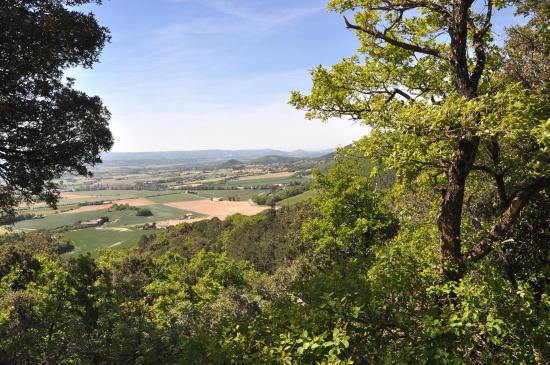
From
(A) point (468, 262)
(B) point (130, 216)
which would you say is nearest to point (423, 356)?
(A) point (468, 262)

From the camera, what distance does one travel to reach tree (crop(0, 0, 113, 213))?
8.09 metres

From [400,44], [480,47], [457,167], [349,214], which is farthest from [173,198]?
[480,47]

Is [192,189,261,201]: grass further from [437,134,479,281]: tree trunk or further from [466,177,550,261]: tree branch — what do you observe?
[437,134,479,281]: tree trunk

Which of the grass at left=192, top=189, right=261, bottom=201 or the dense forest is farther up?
the dense forest

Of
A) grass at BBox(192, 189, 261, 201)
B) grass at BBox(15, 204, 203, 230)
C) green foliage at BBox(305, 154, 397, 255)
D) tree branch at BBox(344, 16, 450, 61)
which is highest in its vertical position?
tree branch at BBox(344, 16, 450, 61)

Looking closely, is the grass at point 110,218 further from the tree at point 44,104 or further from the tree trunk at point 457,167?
the tree trunk at point 457,167

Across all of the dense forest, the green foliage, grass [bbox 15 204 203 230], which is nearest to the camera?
the dense forest

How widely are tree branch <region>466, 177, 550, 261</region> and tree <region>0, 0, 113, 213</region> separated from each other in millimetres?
11035

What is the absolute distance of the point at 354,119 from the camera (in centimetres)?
824

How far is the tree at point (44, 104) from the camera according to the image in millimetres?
8094

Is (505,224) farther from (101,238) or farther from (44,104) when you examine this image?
(101,238)

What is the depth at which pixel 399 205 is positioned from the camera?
44.5ft

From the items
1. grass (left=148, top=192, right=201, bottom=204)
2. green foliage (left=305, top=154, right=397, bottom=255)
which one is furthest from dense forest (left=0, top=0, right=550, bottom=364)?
grass (left=148, top=192, right=201, bottom=204)

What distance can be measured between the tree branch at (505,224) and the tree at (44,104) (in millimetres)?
11035
